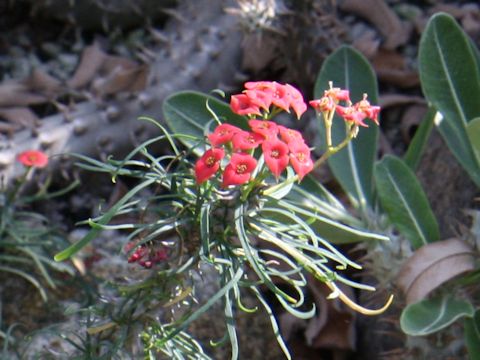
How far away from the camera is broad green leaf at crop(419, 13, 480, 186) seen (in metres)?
2.12

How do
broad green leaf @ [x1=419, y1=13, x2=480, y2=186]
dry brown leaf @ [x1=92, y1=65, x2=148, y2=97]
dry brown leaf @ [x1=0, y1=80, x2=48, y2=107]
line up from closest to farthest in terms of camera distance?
broad green leaf @ [x1=419, y1=13, x2=480, y2=186] < dry brown leaf @ [x1=92, y1=65, x2=148, y2=97] < dry brown leaf @ [x1=0, y1=80, x2=48, y2=107]

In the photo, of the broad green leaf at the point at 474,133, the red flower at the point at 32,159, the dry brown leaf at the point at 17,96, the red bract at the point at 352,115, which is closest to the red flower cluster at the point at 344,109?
the red bract at the point at 352,115

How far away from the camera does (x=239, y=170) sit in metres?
1.33

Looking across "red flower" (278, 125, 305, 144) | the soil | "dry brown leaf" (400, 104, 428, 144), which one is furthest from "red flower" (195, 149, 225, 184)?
"dry brown leaf" (400, 104, 428, 144)

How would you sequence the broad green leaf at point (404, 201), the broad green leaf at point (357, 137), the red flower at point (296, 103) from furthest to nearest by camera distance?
the broad green leaf at point (357, 137) < the broad green leaf at point (404, 201) < the red flower at point (296, 103)

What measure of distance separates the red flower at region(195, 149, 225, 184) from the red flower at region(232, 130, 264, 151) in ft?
0.08

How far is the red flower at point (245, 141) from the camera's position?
1343 mm

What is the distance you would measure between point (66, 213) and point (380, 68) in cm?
104

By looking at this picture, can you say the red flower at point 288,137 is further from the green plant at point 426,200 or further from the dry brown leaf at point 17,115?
the dry brown leaf at point 17,115

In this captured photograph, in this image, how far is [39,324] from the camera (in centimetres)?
229

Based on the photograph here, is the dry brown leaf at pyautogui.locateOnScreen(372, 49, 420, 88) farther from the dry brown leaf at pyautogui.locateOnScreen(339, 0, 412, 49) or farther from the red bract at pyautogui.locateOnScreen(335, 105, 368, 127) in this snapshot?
the red bract at pyautogui.locateOnScreen(335, 105, 368, 127)

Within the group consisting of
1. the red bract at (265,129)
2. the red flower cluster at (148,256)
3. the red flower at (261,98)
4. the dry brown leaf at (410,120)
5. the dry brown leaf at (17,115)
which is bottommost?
the dry brown leaf at (17,115)

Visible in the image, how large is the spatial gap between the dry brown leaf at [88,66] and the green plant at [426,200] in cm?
89

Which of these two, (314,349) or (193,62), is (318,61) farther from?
(314,349)
